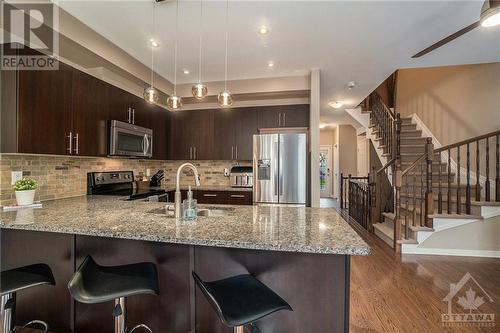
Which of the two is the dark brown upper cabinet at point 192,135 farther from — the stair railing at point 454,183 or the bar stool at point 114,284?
the stair railing at point 454,183

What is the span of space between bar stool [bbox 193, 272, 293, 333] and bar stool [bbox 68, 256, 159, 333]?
0.32 m

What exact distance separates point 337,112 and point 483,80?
281cm

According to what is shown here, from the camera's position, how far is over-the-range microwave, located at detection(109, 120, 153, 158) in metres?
2.88

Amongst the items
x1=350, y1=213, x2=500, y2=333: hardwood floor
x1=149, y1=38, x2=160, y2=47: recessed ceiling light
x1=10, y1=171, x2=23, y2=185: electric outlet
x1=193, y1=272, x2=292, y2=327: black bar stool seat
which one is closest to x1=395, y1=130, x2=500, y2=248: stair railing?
x1=350, y1=213, x2=500, y2=333: hardwood floor

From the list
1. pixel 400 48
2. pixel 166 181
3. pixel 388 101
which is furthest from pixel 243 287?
pixel 388 101

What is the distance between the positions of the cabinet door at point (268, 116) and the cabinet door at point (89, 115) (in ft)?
7.51

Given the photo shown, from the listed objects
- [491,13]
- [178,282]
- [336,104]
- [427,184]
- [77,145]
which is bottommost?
[178,282]

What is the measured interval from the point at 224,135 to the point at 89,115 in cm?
208

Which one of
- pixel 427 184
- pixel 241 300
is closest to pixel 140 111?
pixel 241 300

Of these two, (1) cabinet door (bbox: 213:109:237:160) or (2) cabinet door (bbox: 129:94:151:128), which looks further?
(1) cabinet door (bbox: 213:109:237:160)

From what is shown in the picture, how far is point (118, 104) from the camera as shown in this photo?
3.04m

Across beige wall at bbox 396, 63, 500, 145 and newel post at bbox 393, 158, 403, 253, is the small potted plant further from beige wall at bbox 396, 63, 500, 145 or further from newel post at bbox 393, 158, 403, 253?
beige wall at bbox 396, 63, 500, 145

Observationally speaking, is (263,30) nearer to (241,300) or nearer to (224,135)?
(224,135)

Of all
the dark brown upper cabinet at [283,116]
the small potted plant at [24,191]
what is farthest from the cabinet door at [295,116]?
the small potted plant at [24,191]
